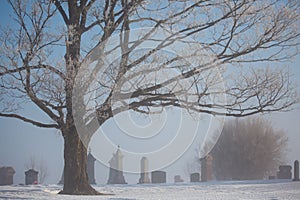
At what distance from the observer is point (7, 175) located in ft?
94.3

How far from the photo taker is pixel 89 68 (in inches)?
584

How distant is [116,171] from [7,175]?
21.9 feet

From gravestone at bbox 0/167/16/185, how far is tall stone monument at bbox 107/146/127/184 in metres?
6.01

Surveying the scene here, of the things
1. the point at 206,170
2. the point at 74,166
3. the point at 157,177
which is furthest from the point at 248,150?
the point at 74,166

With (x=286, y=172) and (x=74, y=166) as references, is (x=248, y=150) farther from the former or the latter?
(x=74, y=166)

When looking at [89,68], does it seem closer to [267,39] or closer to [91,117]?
[91,117]

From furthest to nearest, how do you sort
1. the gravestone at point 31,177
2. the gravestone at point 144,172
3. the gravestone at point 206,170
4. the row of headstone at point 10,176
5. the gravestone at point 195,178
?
1. the gravestone at point 195,178
2. the gravestone at point 206,170
3. the gravestone at point 144,172
4. the row of headstone at point 10,176
5. the gravestone at point 31,177

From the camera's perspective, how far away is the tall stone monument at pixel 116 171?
27141 millimetres

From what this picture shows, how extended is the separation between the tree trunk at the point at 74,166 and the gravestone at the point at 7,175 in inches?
567

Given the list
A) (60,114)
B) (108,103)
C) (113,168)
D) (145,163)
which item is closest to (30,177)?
(113,168)

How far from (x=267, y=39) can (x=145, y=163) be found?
15521 mm

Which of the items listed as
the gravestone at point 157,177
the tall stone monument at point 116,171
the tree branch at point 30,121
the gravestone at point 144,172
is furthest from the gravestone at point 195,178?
the tree branch at point 30,121

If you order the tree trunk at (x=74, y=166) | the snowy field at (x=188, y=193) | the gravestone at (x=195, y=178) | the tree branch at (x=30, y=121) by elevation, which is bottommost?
the gravestone at (x=195, y=178)

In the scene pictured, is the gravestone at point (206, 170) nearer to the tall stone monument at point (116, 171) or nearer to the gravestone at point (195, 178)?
the gravestone at point (195, 178)
